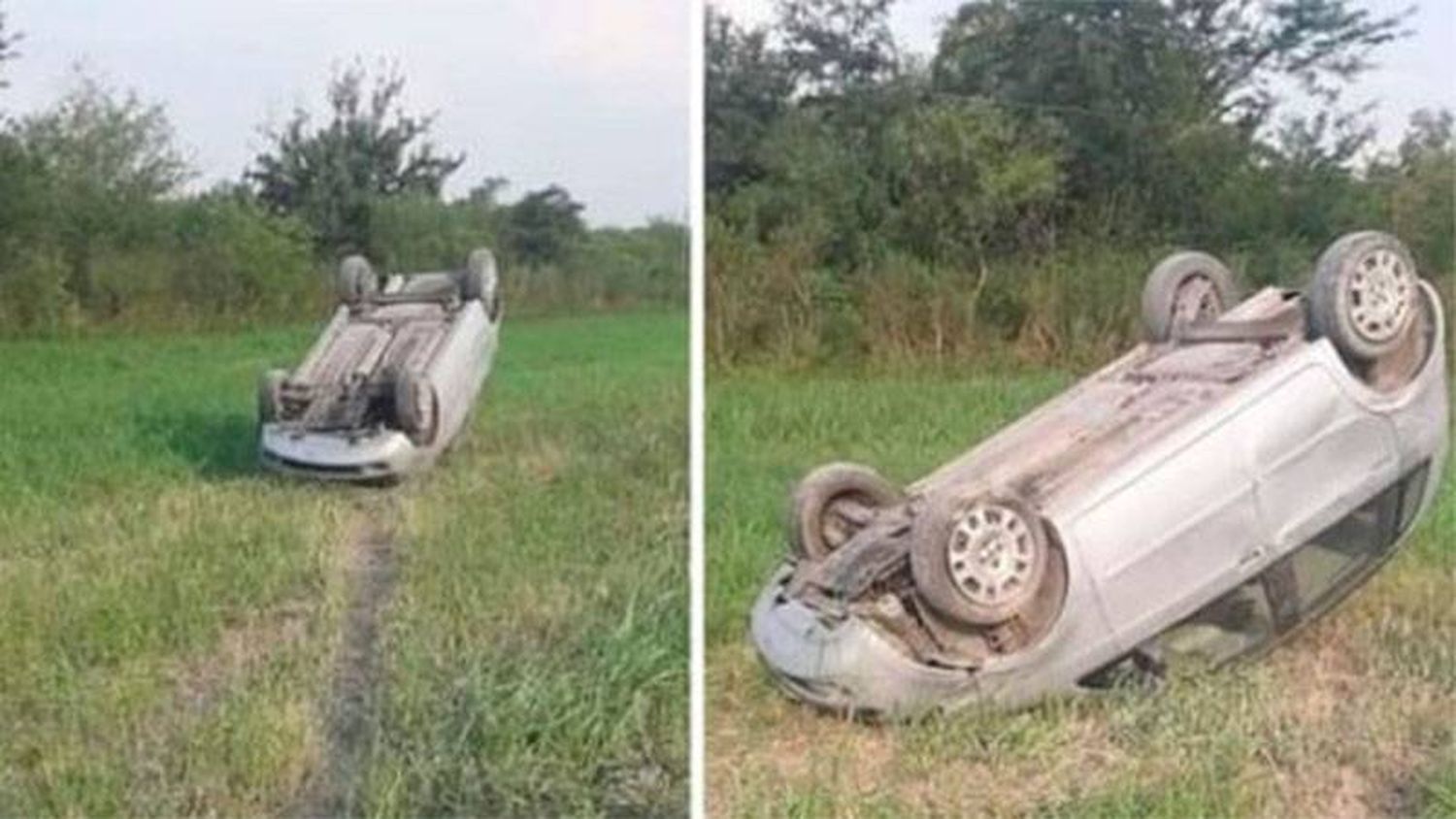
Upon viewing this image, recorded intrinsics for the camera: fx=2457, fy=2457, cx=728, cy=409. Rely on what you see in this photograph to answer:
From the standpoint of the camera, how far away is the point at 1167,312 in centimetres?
392

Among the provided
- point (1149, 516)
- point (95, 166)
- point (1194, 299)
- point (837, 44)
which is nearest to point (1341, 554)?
point (1149, 516)

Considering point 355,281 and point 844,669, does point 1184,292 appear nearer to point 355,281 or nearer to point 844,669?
point 844,669

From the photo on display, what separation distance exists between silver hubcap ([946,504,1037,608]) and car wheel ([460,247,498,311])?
0.83 m

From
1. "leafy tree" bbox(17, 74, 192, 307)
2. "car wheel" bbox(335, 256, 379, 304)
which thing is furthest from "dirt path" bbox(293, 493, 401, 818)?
"leafy tree" bbox(17, 74, 192, 307)

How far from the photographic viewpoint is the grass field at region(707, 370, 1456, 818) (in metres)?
3.82

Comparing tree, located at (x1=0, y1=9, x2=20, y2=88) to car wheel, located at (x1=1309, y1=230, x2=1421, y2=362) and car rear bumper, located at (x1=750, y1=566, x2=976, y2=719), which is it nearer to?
car rear bumper, located at (x1=750, y1=566, x2=976, y2=719)

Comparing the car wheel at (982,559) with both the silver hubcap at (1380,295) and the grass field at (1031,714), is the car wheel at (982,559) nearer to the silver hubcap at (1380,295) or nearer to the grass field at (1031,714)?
the grass field at (1031,714)

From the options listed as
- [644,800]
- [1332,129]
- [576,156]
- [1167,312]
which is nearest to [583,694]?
[644,800]

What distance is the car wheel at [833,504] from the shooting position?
3861mm

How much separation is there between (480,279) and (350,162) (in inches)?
10.9

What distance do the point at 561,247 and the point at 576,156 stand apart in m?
0.15

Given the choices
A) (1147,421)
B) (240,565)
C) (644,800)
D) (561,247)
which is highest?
(561,247)

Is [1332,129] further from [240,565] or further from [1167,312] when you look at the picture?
[240,565]

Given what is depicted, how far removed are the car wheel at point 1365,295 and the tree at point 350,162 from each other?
4.49 feet
